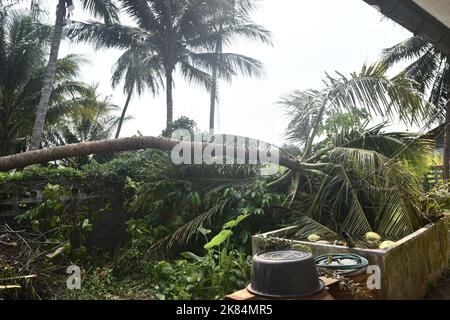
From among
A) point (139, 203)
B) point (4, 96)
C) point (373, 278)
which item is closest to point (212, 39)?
point (4, 96)

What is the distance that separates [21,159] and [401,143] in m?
5.32

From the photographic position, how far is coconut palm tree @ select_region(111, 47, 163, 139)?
44.2 ft

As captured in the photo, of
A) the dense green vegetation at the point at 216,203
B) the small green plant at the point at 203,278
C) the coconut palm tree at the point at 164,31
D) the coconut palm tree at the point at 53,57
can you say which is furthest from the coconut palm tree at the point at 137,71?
the small green plant at the point at 203,278

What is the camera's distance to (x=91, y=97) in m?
14.7

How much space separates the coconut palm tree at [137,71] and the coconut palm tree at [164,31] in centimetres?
42

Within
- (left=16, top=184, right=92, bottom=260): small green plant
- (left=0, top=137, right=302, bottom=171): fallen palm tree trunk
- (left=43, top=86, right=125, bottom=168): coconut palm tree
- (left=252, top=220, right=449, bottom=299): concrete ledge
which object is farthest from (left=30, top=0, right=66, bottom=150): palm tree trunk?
(left=252, top=220, right=449, bottom=299): concrete ledge

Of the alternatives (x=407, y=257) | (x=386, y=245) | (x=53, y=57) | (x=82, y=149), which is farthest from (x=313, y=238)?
(x=53, y=57)

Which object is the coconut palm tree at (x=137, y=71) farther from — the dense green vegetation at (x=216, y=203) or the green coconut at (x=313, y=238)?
the green coconut at (x=313, y=238)

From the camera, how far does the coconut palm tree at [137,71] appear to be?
13484mm

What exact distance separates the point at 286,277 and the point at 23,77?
1295 cm

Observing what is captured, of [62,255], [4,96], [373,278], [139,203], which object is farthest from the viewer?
[4,96]

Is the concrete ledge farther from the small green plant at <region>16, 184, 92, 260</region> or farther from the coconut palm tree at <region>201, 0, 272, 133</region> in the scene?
the coconut palm tree at <region>201, 0, 272, 133</region>

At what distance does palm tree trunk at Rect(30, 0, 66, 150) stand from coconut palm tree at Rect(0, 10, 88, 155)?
2242 millimetres

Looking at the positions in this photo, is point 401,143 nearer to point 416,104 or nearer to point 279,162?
point 416,104
